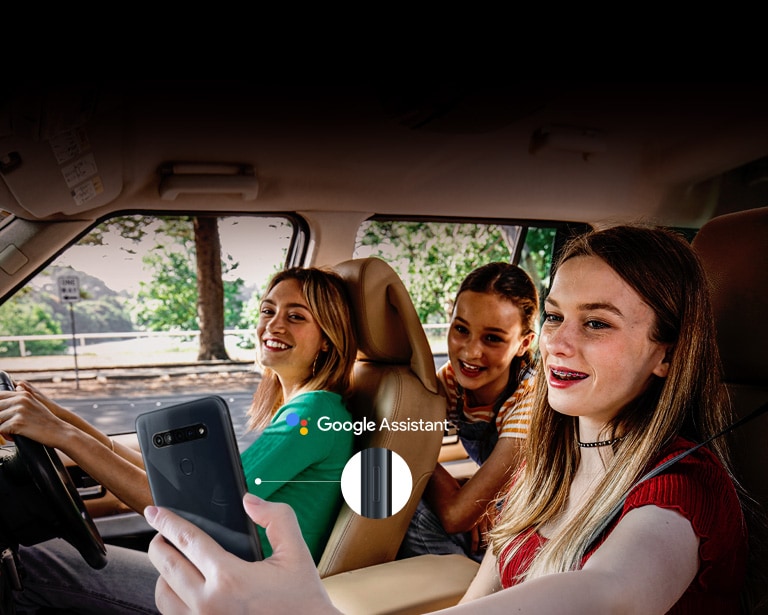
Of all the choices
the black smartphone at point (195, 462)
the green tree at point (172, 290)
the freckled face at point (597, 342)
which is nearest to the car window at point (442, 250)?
the freckled face at point (597, 342)

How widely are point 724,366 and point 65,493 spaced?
A: 3.45 feet

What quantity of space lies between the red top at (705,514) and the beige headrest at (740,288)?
0.64 feet

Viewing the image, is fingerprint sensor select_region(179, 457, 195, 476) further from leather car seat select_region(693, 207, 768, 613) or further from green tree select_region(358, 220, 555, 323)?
leather car seat select_region(693, 207, 768, 613)

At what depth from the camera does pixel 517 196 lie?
83cm

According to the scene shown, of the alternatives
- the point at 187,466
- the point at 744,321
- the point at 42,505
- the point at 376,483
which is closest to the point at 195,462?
the point at 187,466

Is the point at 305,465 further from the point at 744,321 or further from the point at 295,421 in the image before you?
the point at 744,321

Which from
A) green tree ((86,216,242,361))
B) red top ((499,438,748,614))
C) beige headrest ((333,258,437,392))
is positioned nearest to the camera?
red top ((499,438,748,614))

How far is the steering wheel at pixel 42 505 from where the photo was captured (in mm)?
963

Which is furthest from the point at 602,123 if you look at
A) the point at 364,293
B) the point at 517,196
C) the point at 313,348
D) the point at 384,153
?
the point at 313,348

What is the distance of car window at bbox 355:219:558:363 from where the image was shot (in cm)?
87

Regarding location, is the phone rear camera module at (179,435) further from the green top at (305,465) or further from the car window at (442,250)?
the car window at (442,250)

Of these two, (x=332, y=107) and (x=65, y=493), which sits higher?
(x=332, y=107)

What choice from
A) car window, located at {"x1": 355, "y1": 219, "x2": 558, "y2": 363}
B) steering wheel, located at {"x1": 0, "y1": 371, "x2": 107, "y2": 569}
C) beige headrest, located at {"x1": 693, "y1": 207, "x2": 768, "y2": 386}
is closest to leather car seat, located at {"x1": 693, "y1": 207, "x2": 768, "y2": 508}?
beige headrest, located at {"x1": 693, "y1": 207, "x2": 768, "y2": 386}

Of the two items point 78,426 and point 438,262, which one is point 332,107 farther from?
point 78,426
